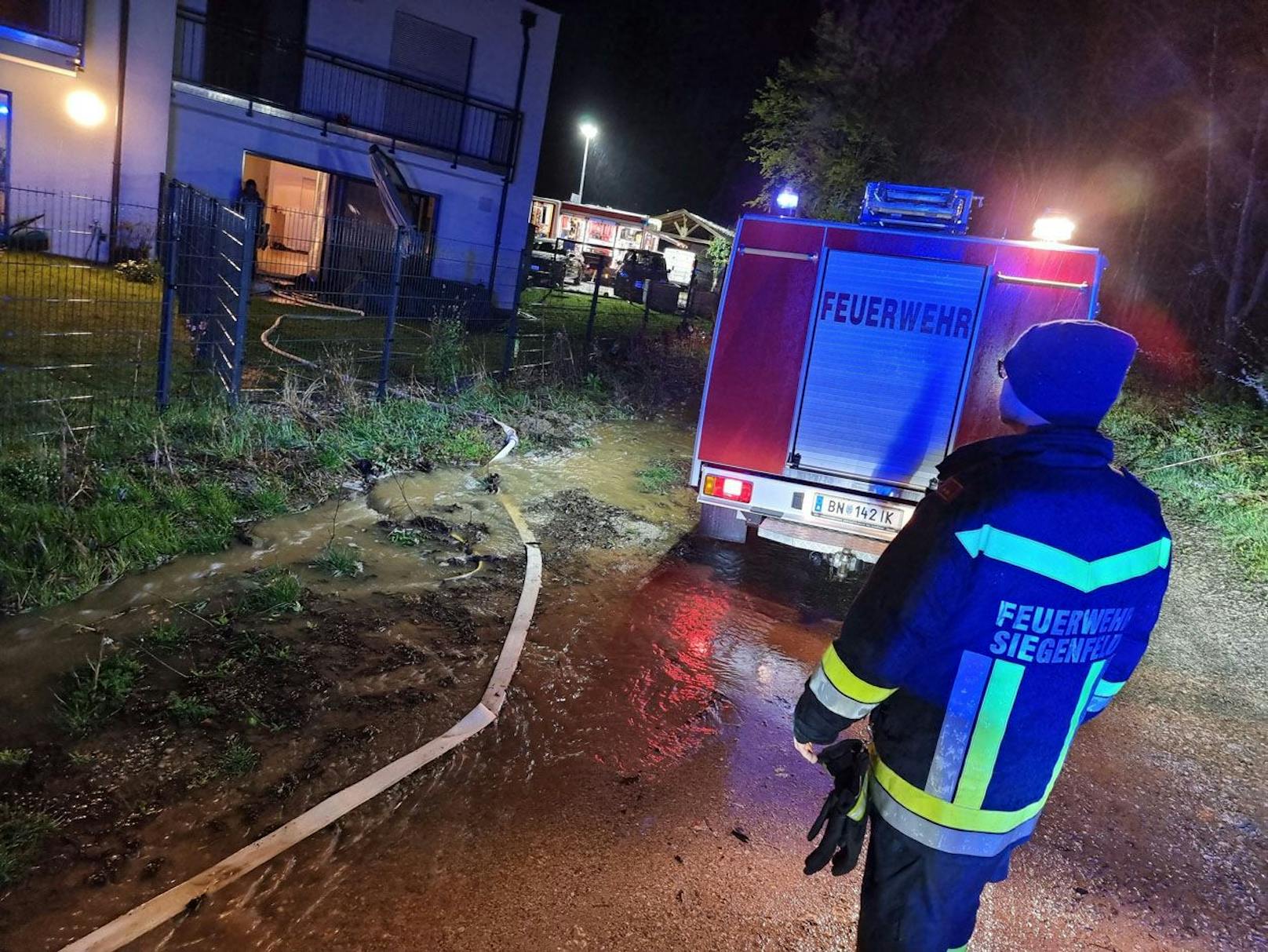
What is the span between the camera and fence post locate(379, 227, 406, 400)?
8.34 metres

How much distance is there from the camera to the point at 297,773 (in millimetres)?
3289

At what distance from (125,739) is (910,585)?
3.16 m

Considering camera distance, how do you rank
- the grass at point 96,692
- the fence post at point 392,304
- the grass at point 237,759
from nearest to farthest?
the grass at point 237,759
the grass at point 96,692
the fence post at point 392,304

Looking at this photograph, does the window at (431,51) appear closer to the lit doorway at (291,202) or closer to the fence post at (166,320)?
the lit doorway at (291,202)

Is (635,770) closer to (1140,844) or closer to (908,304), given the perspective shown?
(1140,844)

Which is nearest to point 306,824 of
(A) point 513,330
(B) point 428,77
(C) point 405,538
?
(C) point 405,538

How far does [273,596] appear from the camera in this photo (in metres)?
4.56

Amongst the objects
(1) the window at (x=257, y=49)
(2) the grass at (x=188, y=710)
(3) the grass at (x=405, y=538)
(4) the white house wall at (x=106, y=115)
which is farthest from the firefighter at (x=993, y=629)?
(1) the window at (x=257, y=49)

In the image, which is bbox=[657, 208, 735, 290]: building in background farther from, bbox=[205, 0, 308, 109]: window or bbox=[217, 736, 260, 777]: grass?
bbox=[217, 736, 260, 777]: grass

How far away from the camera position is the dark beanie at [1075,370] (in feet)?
6.15

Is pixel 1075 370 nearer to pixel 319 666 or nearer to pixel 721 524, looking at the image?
pixel 319 666

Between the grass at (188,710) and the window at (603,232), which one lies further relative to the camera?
the window at (603,232)

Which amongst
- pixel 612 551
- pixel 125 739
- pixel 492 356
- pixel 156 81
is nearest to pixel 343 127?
pixel 156 81

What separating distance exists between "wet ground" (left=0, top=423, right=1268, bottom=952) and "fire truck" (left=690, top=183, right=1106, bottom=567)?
2.97 ft
